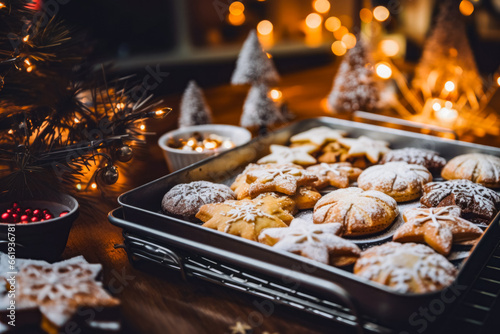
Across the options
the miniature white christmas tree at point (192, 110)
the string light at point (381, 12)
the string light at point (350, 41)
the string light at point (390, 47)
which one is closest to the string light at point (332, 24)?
Result: the string light at point (390, 47)

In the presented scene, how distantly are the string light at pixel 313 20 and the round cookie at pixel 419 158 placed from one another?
292 centimetres

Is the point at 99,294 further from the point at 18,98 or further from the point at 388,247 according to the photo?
the point at 18,98

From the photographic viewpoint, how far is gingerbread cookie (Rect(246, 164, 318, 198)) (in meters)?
1.30

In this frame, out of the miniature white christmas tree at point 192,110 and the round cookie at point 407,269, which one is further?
the miniature white christmas tree at point 192,110

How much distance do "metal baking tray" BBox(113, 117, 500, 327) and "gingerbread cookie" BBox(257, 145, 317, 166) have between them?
82 mm

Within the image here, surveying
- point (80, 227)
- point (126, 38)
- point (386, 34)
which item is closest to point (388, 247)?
point (80, 227)

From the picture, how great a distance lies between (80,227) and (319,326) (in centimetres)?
77

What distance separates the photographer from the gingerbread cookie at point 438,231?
1.05m

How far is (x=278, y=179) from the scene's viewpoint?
1.32 metres

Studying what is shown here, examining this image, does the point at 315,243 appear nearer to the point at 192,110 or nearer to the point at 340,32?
the point at 192,110

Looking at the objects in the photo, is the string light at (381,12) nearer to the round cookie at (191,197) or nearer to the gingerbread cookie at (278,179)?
the gingerbread cookie at (278,179)

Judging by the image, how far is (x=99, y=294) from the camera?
33.6 inches

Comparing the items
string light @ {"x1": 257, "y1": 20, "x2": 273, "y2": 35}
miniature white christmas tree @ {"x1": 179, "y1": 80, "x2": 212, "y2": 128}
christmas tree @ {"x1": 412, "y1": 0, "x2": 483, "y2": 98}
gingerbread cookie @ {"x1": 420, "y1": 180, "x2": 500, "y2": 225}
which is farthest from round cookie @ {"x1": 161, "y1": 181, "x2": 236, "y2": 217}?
string light @ {"x1": 257, "y1": 20, "x2": 273, "y2": 35}

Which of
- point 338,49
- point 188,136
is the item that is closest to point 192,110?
point 188,136
